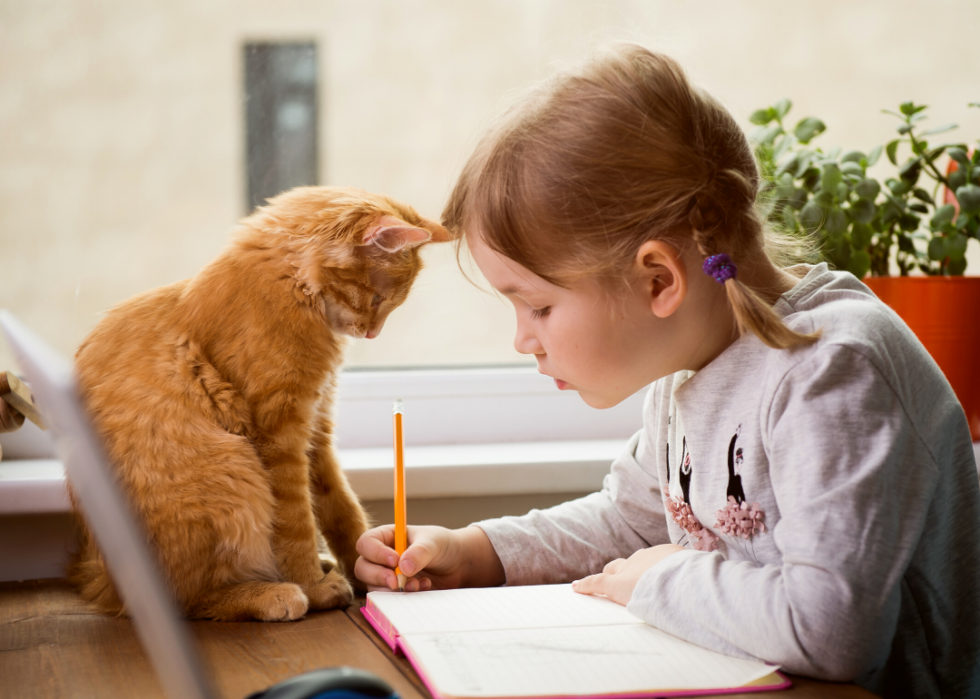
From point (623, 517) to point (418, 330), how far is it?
0.56 m

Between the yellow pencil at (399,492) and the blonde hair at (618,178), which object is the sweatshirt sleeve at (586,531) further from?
the blonde hair at (618,178)

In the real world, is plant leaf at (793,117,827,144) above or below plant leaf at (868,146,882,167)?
above

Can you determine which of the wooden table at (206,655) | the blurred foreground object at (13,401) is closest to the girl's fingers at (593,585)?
the wooden table at (206,655)

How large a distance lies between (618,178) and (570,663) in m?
0.41

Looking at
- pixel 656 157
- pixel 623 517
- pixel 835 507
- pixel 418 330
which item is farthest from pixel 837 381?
pixel 418 330

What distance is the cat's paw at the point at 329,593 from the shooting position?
0.79m

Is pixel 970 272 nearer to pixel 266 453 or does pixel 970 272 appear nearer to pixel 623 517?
pixel 623 517

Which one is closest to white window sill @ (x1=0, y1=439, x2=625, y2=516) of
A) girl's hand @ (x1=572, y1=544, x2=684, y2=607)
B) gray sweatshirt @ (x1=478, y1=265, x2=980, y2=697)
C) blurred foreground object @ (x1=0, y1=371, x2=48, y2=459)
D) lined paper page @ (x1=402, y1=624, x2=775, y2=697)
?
blurred foreground object @ (x1=0, y1=371, x2=48, y2=459)

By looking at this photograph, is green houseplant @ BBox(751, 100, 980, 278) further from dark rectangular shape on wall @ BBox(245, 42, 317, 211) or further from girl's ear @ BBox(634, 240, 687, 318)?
dark rectangular shape on wall @ BBox(245, 42, 317, 211)

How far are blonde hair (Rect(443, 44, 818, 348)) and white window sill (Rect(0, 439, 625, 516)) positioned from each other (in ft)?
1.51

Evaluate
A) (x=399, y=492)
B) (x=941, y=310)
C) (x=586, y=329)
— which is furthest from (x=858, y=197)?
(x=399, y=492)

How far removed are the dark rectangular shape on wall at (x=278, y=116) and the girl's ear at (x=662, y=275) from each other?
0.75 m

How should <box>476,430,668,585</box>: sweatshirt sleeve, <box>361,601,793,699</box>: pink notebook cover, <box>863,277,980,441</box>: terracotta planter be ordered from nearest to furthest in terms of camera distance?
<box>361,601,793,699</box>: pink notebook cover, <box>476,430,668,585</box>: sweatshirt sleeve, <box>863,277,980,441</box>: terracotta planter

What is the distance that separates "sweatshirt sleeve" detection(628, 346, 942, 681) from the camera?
0.60 meters
